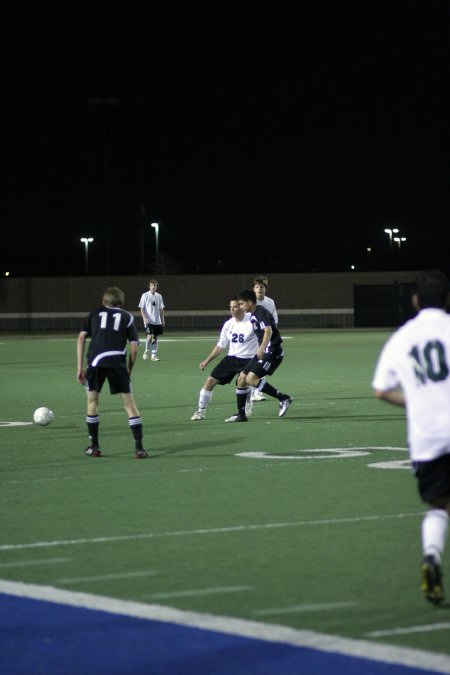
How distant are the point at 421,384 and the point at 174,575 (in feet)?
6.53

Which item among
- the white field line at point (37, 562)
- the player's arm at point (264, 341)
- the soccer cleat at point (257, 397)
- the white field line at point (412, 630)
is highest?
the player's arm at point (264, 341)

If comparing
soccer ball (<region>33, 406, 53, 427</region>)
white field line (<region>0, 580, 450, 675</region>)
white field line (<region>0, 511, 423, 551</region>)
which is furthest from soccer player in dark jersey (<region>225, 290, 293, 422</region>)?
white field line (<region>0, 580, 450, 675</region>)

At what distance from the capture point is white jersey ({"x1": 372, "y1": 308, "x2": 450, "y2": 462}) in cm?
713

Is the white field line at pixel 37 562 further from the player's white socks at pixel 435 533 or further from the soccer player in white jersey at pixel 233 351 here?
the soccer player in white jersey at pixel 233 351

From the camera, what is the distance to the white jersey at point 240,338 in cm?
1881

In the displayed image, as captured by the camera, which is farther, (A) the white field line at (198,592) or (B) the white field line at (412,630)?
(A) the white field line at (198,592)

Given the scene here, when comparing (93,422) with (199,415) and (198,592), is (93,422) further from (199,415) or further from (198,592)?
(198,592)

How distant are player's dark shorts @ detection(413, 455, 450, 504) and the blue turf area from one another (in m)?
1.35

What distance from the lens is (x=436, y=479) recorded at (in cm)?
718

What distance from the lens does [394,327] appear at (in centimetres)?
5938

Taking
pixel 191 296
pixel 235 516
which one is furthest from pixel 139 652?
pixel 191 296

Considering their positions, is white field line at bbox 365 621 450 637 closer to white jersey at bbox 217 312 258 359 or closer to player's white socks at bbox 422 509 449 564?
player's white socks at bbox 422 509 449 564

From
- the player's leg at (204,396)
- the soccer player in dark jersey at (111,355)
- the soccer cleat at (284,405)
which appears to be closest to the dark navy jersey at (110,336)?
the soccer player in dark jersey at (111,355)

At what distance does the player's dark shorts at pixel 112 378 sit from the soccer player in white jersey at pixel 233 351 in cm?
435
